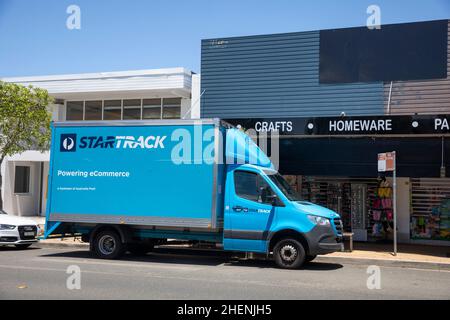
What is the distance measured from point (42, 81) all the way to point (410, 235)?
16247mm

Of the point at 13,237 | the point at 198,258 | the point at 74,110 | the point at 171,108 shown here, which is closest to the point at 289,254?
the point at 198,258

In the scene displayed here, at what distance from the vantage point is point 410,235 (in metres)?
16.0

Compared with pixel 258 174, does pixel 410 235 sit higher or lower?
lower

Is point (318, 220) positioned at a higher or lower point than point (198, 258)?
higher

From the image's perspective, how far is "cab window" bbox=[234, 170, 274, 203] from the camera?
36.5ft

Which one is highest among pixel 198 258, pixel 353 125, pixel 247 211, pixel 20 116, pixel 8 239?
pixel 20 116

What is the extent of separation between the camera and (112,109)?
21.4 m

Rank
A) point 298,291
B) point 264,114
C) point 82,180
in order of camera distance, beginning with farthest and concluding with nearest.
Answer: point 264,114
point 82,180
point 298,291

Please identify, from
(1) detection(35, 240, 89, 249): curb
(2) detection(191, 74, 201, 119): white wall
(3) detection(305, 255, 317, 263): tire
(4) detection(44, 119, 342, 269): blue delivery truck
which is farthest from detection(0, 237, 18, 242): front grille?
(3) detection(305, 255, 317, 263): tire

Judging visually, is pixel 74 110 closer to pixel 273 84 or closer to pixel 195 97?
pixel 195 97

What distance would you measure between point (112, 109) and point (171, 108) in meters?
2.86

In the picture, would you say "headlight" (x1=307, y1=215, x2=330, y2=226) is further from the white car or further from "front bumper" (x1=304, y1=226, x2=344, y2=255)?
the white car
